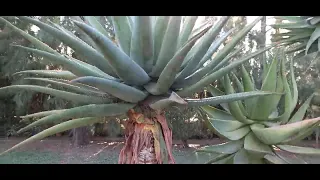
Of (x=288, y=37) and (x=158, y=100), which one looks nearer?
(x=158, y=100)

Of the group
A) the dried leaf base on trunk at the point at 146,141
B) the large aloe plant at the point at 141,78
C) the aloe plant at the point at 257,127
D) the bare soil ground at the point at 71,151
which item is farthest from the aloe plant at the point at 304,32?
the bare soil ground at the point at 71,151

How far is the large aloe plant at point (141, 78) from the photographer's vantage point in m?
0.88

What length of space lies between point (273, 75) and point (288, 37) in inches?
37.7

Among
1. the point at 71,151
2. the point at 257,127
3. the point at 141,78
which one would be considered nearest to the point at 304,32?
the point at 257,127

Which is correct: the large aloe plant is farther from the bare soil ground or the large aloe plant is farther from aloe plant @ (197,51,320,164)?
the bare soil ground

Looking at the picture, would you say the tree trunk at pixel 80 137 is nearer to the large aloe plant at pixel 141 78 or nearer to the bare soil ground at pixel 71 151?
the bare soil ground at pixel 71 151

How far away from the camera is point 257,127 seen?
1182mm

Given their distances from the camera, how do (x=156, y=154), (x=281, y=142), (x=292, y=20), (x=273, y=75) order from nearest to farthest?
(x=156, y=154) < (x=281, y=142) < (x=273, y=75) < (x=292, y=20)

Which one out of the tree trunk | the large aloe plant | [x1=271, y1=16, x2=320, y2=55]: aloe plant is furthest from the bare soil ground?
the large aloe plant

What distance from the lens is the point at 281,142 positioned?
43.0 inches

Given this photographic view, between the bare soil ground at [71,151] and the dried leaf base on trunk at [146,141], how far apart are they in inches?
203

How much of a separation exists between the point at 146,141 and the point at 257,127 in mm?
429

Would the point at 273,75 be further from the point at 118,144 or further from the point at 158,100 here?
the point at 118,144
